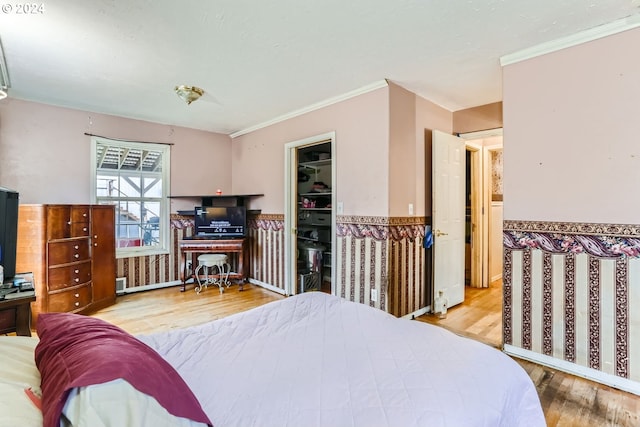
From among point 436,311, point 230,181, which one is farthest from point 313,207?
point 436,311

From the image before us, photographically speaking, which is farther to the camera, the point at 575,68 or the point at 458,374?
the point at 575,68

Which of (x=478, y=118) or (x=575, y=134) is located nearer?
(x=575, y=134)

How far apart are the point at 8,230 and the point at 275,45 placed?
6.78 ft

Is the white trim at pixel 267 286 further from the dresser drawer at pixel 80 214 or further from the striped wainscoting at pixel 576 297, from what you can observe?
the striped wainscoting at pixel 576 297

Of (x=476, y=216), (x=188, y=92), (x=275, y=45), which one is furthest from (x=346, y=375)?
(x=476, y=216)

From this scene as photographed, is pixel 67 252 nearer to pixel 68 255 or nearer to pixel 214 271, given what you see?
pixel 68 255

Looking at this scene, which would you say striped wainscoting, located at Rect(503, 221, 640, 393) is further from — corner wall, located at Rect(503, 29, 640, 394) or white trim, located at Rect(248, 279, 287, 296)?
white trim, located at Rect(248, 279, 287, 296)

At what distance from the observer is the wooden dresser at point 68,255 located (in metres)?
3.06

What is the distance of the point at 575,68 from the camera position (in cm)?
224

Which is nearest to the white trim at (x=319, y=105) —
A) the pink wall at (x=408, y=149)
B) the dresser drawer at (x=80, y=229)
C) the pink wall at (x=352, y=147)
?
the pink wall at (x=352, y=147)

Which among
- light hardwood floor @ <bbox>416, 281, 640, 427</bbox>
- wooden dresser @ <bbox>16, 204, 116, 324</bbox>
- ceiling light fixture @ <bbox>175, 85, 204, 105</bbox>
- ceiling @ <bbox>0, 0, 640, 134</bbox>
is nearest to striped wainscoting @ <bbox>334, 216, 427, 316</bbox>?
light hardwood floor @ <bbox>416, 281, 640, 427</bbox>

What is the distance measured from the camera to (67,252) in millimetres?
3283

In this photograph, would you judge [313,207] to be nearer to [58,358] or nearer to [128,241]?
[128,241]

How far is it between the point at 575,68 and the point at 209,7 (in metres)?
2.52
